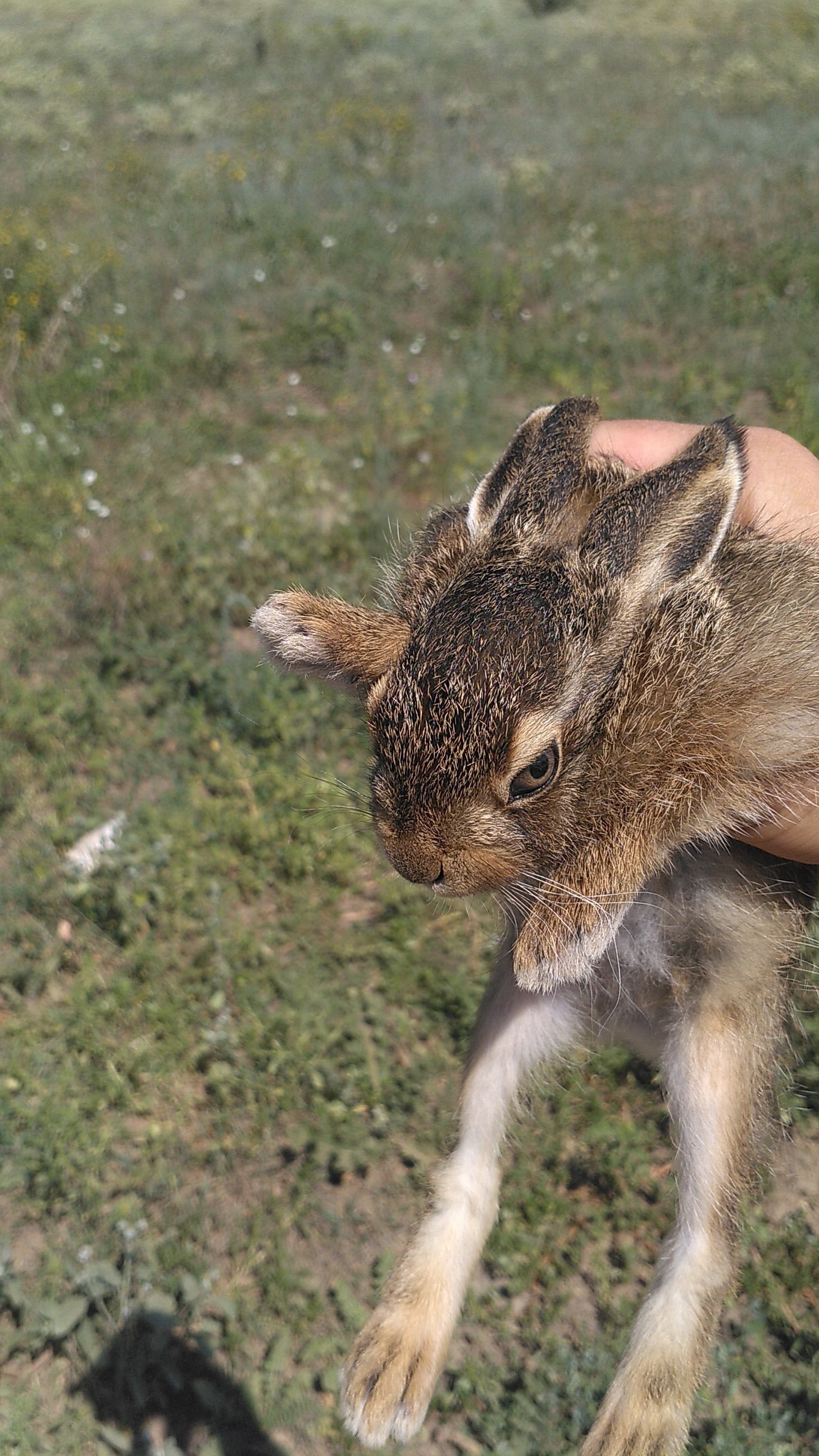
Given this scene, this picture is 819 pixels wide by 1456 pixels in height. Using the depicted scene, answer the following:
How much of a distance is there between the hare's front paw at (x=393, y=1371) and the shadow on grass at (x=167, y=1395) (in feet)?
2.41

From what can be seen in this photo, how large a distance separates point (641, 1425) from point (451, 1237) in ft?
2.10

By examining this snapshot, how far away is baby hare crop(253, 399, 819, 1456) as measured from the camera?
1.93 metres

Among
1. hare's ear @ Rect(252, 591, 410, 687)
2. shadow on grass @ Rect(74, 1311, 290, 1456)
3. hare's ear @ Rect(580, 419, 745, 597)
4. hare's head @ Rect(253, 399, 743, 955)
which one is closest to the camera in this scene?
hare's head @ Rect(253, 399, 743, 955)

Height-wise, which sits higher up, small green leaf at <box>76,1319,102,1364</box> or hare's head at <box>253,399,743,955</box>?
hare's head at <box>253,399,743,955</box>

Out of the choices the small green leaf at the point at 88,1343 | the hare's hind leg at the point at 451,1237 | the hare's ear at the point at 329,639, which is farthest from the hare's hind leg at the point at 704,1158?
the small green leaf at the point at 88,1343

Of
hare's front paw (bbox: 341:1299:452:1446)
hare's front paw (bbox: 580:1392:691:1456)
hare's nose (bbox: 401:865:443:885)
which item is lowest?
hare's front paw (bbox: 580:1392:691:1456)

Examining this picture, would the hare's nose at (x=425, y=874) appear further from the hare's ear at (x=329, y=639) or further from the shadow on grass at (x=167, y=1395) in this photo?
the shadow on grass at (x=167, y=1395)

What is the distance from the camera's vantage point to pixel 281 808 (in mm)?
4684

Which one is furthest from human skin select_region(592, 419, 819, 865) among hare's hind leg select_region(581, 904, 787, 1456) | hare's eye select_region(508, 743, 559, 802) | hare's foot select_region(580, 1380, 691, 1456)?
hare's foot select_region(580, 1380, 691, 1456)

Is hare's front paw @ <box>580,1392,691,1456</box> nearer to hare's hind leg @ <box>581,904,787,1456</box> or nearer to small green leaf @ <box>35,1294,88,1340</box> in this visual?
hare's hind leg @ <box>581,904,787,1456</box>

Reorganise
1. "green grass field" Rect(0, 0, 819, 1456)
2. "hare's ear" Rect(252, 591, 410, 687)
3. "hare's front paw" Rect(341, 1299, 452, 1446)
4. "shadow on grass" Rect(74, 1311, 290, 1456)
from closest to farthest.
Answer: "hare's ear" Rect(252, 591, 410, 687), "hare's front paw" Rect(341, 1299, 452, 1446), "shadow on grass" Rect(74, 1311, 290, 1456), "green grass field" Rect(0, 0, 819, 1456)

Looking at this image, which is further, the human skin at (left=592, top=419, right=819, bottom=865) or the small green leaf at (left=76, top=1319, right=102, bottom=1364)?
the small green leaf at (left=76, top=1319, right=102, bottom=1364)

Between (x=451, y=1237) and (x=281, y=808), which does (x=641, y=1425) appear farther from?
(x=281, y=808)

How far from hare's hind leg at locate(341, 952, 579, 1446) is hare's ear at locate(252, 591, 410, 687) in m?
1.14
